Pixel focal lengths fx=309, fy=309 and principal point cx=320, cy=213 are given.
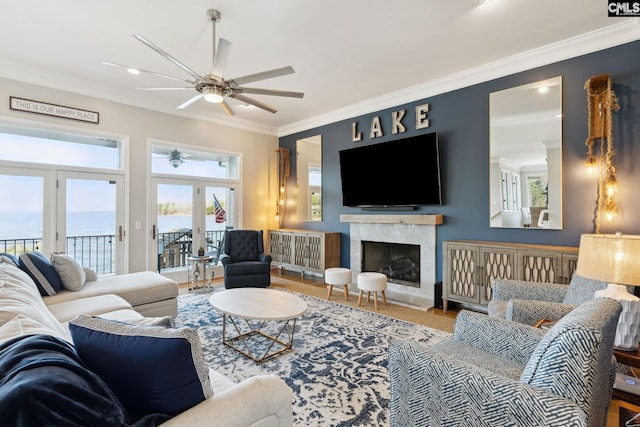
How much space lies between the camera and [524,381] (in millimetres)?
1175

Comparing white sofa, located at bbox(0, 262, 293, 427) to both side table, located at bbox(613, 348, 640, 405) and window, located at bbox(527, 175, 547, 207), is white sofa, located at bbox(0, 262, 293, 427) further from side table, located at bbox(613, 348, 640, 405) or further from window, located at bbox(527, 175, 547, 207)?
window, located at bbox(527, 175, 547, 207)

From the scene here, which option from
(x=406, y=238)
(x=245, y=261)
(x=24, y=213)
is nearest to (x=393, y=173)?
(x=406, y=238)

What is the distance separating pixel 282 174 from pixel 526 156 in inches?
175

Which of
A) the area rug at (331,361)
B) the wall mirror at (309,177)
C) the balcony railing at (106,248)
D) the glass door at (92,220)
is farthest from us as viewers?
the wall mirror at (309,177)

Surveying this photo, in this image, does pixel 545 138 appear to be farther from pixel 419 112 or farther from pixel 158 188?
pixel 158 188

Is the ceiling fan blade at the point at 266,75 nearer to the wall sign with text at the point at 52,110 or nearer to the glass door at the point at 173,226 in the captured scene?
the wall sign with text at the point at 52,110

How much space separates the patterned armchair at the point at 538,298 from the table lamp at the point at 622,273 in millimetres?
322

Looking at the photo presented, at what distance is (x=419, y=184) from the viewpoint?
4.55 m

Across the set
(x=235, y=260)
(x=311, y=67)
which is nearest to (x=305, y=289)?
(x=235, y=260)

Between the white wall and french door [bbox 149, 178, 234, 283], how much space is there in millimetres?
195

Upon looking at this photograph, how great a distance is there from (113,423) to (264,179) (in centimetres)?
599

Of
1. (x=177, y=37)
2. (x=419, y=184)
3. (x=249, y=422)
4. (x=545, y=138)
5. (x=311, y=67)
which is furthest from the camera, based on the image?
(x=419, y=184)

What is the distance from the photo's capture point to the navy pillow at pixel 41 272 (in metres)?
2.80
